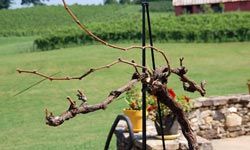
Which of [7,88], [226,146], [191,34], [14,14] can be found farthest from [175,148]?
[14,14]

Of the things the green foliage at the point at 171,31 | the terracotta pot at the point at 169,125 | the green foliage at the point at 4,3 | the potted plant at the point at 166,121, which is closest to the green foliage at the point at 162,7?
the green foliage at the point at 4,3

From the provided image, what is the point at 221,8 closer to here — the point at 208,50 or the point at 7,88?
the point at 208,50

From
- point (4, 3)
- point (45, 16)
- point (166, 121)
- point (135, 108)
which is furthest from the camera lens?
point (4, 3)

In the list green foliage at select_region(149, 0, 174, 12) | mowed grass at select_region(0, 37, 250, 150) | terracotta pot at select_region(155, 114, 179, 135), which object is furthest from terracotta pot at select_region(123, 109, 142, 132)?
green foliage at select_region(149, 0, 174, 12)

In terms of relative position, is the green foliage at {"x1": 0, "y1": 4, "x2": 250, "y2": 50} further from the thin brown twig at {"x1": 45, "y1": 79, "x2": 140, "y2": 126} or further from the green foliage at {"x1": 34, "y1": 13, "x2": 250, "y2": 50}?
the thin brown twig at {"x1": 45, "y1": 79, "x2": 140, "y2": 126}

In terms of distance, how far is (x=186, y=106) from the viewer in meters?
6.48

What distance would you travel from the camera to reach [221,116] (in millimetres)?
8594

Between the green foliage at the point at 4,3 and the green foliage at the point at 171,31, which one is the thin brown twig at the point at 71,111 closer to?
the green foliage at the point at 171,31

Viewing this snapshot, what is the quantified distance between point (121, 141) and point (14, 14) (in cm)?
5255

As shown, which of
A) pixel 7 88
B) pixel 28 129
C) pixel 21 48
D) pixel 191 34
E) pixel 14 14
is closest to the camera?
pixel 28 129

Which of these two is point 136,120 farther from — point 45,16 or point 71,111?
point 45,16

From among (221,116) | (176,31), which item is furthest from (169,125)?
(176,31)

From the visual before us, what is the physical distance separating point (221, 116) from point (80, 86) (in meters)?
10.9

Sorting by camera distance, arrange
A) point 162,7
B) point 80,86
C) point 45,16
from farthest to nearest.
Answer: point 162,7 < point 45,16 < point 80,86
